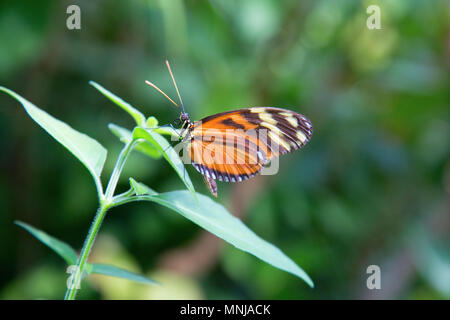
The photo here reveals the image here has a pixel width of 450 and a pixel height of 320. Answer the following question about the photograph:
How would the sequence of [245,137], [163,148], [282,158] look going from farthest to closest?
[282,158] → [245,137] → [163,148]

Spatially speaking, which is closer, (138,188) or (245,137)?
(138,188)

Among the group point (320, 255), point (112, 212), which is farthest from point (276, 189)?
point (112, 212)

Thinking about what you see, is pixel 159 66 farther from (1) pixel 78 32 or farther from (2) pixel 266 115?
(2) pixel 266 115

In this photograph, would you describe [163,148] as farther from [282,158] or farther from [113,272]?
[282,158]

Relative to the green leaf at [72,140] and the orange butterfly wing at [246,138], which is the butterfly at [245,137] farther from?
the green leaf at [72,140]

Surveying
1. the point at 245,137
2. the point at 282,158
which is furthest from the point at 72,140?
the point at 282,158

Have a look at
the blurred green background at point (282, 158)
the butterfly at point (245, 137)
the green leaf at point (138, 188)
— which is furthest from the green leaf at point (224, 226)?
the blurred green background at point (282, 158)

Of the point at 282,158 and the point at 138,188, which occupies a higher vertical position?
the point at 282,158
